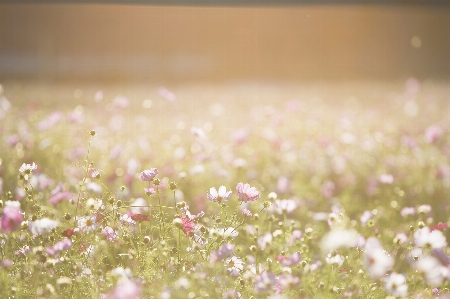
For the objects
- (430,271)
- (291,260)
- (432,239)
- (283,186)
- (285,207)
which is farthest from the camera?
(283,186)

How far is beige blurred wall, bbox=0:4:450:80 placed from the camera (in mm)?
6996

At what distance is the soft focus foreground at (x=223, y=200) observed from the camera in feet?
4.17

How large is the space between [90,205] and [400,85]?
6.54m

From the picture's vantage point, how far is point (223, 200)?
4.65 ft

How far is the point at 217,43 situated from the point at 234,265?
7317 mm

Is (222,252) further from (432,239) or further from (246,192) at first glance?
(432,239)

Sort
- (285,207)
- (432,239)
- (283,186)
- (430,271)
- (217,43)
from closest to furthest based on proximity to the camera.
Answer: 1. (430,271)
2. (432,239)
3. (285,207)
4. (283,186)
5. (217,43)

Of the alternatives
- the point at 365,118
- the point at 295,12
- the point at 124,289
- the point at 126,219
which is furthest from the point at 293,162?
the point at 295,12

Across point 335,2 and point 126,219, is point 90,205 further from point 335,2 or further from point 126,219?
point 335,2

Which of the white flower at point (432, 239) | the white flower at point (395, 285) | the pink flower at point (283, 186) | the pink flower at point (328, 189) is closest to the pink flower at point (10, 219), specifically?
the white flower at point (395, 285)

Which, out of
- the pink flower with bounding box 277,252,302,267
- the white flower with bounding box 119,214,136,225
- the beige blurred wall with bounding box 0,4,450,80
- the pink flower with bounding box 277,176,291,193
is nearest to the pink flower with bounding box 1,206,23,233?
the white flower with bounding box 119,214,136,225

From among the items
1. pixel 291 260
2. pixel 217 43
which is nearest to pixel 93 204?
pixel 291 260

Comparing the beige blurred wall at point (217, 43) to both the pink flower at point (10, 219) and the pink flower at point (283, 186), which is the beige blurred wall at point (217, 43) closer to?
the pink flower at point (283, 186)

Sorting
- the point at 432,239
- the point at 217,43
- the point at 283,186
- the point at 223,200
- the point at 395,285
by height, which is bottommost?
the point at 395,285
